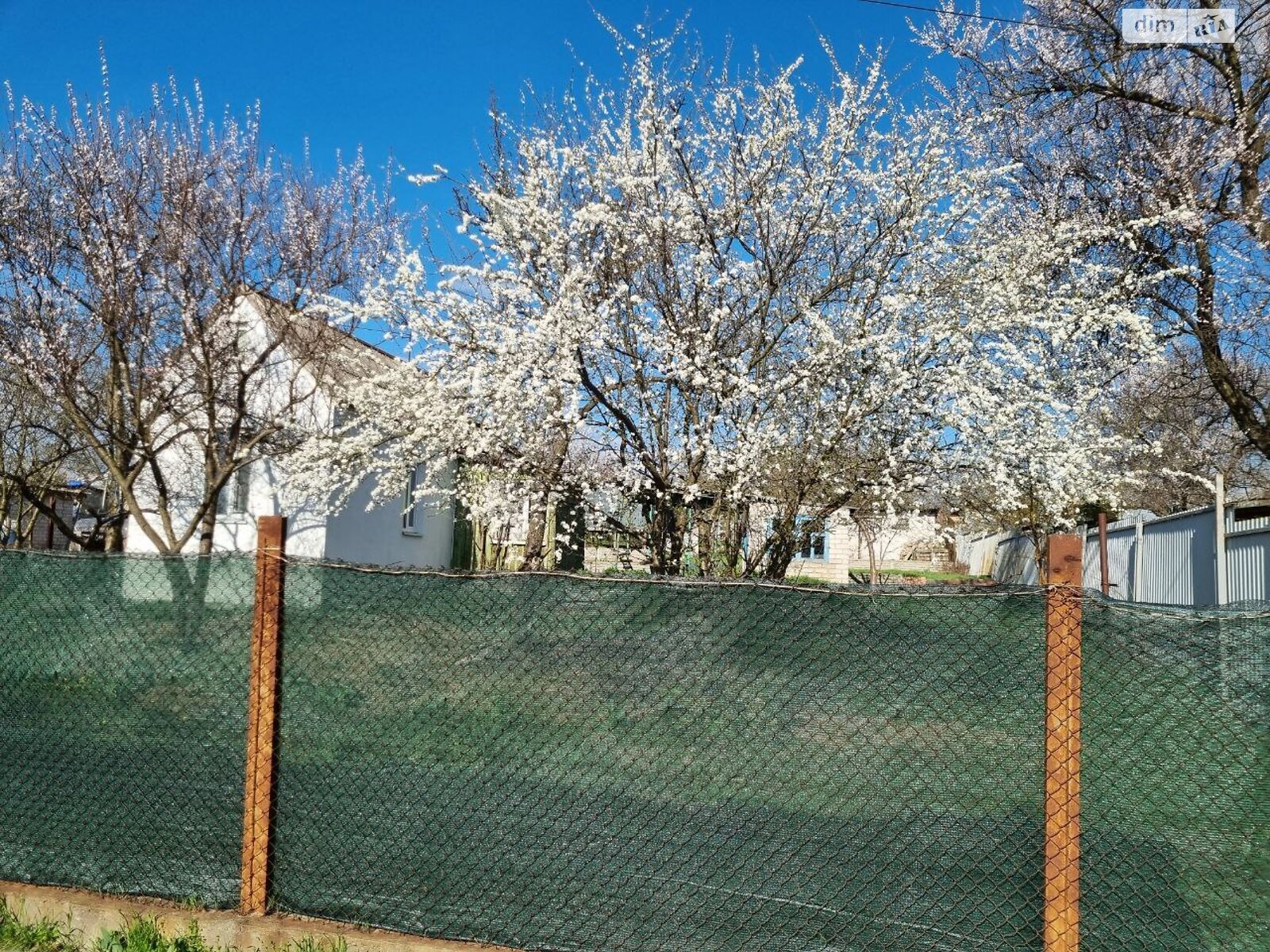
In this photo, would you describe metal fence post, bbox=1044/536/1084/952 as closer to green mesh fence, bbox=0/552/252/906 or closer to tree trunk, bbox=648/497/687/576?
green mesh fence, bbox=0/552/252/906

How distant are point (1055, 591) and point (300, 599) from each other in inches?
105

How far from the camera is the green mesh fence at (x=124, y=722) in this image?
3.95 meters

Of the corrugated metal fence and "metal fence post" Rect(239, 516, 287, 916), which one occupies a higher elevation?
the corrugated metal fence

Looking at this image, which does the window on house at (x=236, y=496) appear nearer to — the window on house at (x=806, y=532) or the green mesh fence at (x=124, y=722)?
the window on house at (x=806, y=532)

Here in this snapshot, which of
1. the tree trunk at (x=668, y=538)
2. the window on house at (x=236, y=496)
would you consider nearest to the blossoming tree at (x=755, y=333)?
the tree trunk at (x=668, y=538)

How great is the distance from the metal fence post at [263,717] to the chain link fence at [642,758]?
0.05 meters

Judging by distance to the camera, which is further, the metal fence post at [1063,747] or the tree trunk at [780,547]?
the tree trunk at [780,547]

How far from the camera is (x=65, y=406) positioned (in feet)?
37.6

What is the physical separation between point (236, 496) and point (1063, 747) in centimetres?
1439

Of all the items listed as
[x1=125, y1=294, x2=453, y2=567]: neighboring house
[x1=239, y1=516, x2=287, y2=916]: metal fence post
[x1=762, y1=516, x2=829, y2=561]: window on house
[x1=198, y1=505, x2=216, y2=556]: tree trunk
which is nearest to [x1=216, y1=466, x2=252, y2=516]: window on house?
[x1=125, y1=294, x2=453, y2=567]: neighboring house

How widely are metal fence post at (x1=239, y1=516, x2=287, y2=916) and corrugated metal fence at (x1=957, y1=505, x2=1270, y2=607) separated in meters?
5.83

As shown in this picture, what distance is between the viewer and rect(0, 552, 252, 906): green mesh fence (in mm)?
3945

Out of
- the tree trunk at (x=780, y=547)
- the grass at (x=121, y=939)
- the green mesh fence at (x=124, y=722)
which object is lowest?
the grass at (x=121, y=939)

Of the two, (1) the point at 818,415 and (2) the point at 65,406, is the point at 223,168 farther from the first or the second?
(1) the point at 818,415
